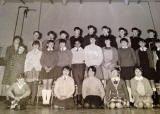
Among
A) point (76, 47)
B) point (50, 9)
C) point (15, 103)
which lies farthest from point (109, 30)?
point (15, 103)

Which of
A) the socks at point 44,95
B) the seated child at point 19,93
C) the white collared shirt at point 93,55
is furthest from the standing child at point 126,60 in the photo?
the seated child at point 19,93

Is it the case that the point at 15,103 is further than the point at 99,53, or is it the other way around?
the point at 99,53

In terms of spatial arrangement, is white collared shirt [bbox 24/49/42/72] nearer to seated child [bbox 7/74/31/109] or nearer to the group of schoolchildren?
the group of schoolchildren

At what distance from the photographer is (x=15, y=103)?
3096 millimetres

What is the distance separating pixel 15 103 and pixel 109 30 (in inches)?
78.2

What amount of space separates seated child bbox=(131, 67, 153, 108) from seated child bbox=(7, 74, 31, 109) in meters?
1.59

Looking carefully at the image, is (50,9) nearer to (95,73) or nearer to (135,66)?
(95,73)

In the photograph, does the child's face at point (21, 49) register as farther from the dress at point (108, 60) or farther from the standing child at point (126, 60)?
the standing child at point (126, 60)

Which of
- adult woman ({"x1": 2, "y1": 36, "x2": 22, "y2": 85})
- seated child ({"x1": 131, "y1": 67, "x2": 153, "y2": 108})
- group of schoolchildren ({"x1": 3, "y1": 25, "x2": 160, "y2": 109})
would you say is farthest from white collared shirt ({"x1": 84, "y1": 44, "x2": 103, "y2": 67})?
Result: adult woman ({"x1": 2, "y1": 36, "x2": 22, "y2": 85})

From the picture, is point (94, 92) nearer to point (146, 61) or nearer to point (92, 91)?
point (92, 91)

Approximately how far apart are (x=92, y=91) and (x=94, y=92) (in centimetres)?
3

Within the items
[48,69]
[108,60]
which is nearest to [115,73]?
[108,60]

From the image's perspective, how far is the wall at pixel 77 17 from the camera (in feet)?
13.4

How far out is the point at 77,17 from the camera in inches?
165
